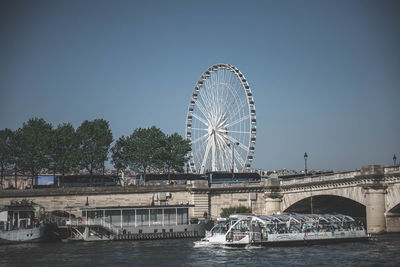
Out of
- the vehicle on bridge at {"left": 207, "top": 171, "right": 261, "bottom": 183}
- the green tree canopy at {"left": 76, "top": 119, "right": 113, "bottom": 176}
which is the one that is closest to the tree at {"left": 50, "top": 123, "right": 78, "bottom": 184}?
the green tree canopy at {"left": 76, "top": 119, "right": 113, "bottom": 176}

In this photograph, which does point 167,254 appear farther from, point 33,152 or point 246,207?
point 33,152

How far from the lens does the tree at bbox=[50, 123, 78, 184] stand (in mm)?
112438

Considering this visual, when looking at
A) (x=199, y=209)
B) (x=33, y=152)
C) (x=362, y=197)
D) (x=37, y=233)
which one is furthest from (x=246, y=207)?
(x=33, y=152)

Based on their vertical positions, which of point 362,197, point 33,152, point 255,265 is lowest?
point 255,265

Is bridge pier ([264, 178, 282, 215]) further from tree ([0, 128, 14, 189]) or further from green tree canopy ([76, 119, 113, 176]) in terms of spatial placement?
tree ([0, 128, 14, 189])

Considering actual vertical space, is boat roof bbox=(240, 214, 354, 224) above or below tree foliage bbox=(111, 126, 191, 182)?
below

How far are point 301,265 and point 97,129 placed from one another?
74095 mm

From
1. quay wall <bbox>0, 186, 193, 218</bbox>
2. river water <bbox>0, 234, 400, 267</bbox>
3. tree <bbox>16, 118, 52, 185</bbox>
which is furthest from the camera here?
tree <bbox>16, 118, 52, 185</bbox>

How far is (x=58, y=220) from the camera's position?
84375mm

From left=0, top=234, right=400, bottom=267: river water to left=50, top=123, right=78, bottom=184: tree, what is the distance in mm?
39074

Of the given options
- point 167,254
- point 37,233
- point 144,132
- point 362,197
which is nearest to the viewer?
point 167,254

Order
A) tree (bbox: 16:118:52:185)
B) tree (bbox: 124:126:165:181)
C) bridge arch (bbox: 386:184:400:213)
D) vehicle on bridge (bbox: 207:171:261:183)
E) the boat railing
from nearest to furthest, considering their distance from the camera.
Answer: bridge arch (bbox: 386:184:400:213)
the boat railing
vehicle on bridge (bbox: 207:171:261:183)
tree (bbox: 16:118:52:185)
tree (bbox: 124:126:165:181)

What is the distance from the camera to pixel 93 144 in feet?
385

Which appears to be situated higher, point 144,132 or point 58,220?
point 144,132
